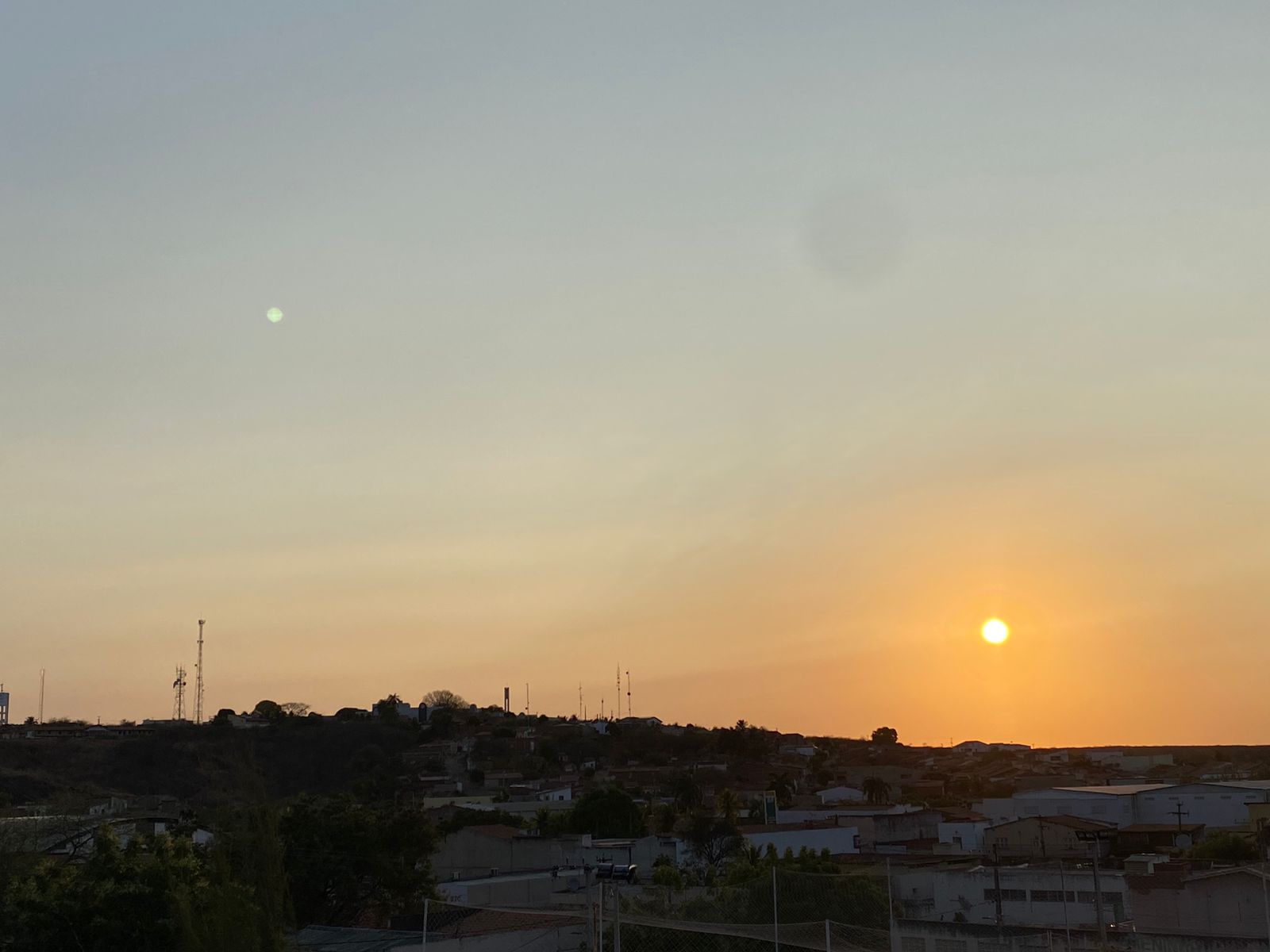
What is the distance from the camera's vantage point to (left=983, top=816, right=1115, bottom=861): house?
5519cm

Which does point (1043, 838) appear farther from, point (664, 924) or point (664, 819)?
point (664, 924)

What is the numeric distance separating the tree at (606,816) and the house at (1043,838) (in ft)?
54.6

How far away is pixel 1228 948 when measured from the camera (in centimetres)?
2500

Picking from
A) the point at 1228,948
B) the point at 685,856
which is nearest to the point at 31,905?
the point at 1228,948

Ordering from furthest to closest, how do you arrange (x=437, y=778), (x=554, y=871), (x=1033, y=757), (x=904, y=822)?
(x=1033, y=757) → (x=437, y=778) → (x=904, y=822) → (x=554, y=871)

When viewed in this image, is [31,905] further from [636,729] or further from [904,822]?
[636,729]

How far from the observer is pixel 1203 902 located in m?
32.7

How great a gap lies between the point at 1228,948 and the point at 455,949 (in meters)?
14.3

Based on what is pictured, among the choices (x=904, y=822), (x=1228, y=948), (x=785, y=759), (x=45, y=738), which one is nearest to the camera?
(x=1228, y=948)

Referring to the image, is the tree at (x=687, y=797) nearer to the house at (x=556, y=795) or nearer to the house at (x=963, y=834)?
the house at (x=556, y=795)

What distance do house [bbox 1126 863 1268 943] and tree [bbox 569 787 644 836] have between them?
113ft

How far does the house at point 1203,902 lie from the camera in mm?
31578

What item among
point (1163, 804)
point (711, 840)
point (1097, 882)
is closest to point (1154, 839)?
point (1163, 804)

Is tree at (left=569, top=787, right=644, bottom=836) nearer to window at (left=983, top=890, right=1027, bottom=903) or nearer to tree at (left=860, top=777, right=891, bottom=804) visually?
tree at (left=860, top=777, right=891, bottom=804)
